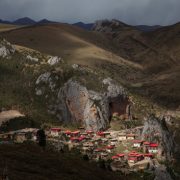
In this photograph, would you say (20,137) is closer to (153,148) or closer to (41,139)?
(41,139)

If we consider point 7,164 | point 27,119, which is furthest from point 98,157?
point 7,164

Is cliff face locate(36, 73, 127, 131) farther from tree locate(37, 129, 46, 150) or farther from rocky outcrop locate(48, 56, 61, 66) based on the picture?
tree locate(37, 129, 46, 150)

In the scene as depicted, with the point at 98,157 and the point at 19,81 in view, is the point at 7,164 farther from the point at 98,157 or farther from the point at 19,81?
the point at 19,81

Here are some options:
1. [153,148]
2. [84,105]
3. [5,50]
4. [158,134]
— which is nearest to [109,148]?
[153,148]

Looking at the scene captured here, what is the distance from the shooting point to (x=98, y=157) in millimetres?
95500

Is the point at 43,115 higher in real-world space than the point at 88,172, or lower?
higher

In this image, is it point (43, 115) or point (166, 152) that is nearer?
point (166, 152)

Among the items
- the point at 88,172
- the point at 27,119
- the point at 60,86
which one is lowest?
the point at 88,172

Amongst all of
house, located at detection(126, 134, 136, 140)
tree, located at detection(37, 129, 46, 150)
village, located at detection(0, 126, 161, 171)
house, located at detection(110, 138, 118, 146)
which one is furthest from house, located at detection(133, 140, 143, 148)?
tree, located at detection(37, 129, 46, 150)

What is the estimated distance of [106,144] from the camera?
10369 centimetres

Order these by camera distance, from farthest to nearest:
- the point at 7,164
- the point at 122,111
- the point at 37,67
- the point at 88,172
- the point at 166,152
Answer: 1. the point at 37,67
2. the point at 122,111
3. the point at 166,152
4. the point at 88,172
5. the point at 7,164

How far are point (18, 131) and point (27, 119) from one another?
657 cm

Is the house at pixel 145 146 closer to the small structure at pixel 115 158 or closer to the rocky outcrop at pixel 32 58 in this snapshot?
the small structure at pixel 115 158

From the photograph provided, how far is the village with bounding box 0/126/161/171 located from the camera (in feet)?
308
